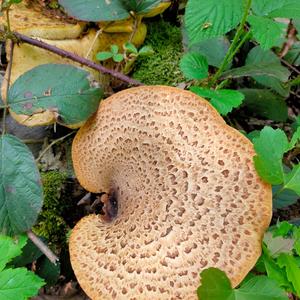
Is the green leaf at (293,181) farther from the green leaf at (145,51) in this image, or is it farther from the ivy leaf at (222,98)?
the green leaf at (145,51)

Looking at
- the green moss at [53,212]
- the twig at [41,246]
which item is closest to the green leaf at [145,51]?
the green moss at [53,212]

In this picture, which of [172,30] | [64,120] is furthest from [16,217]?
[172,30]

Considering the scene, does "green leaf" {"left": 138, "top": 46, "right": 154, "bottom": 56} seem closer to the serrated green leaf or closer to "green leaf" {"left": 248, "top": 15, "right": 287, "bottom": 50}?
"green leaf" {"left": 248, "top": 15, "right": 287, "bottom": 50}

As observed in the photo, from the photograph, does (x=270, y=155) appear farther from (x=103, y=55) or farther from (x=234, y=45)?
(x=103, y=55)

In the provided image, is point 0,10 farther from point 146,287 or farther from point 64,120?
point 146,287

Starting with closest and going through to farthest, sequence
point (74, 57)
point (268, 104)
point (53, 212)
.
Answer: point (74, 57), point (53, 212), point (268, 104)

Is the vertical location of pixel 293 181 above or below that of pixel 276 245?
above

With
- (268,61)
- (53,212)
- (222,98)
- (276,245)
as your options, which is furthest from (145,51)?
(276,245)


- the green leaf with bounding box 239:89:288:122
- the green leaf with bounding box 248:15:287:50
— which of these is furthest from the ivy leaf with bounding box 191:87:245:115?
the green leaf with bounding box 239:89:288:122
